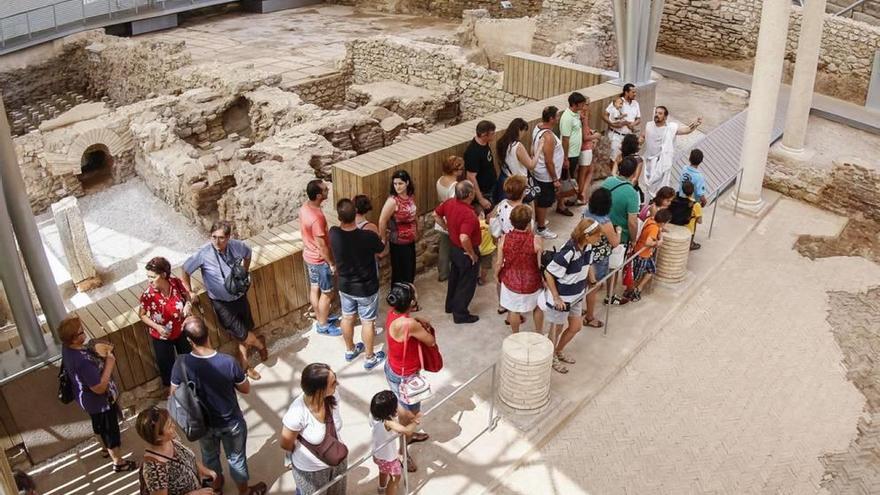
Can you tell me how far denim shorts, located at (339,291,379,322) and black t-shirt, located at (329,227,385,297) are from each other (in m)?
0.06

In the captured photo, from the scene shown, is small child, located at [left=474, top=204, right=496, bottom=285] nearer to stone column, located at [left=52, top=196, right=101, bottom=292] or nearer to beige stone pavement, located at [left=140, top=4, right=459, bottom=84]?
stone column, located at [left=52, top=196, right=101, bottom=292]

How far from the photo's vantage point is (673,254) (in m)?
7.51

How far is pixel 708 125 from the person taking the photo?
40.9 feet

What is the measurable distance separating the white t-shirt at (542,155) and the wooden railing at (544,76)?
299 centimetres

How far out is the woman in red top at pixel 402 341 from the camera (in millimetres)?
4879

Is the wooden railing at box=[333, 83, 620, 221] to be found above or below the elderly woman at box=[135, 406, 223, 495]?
above

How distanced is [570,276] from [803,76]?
276 inches

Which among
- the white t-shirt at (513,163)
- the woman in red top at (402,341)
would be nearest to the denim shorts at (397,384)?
the woman in red top at (402,341)

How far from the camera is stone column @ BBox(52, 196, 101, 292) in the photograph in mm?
10344

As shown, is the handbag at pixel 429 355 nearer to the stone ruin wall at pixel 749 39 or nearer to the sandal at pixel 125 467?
the sandal at pixel 125 467

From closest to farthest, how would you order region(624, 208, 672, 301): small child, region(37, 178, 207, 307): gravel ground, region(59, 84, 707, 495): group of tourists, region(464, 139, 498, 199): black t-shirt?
region(59, 84, 707, 495): group of tourists < region(624, 208, 672, 301): small child < region(464, 139, 498, 199): black t-shirt < region(37, 178, 207, 307): gravel ground

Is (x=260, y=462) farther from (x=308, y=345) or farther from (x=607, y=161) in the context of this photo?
(x=607, y=161)

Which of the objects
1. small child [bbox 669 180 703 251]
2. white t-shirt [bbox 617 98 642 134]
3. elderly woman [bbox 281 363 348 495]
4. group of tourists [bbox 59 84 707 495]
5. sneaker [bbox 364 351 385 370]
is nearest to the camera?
elderly woman [bbox 281 363 348 495]

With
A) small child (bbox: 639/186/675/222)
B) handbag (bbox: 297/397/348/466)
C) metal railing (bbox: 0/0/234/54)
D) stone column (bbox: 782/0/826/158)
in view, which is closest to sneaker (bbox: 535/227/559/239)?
small child (bbox: 639/186/675/222)
